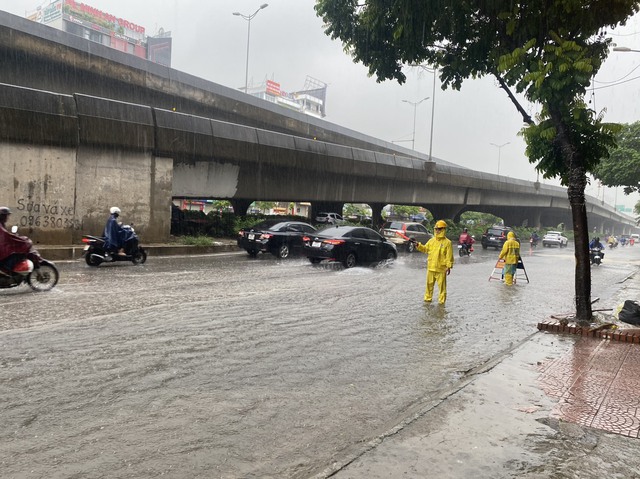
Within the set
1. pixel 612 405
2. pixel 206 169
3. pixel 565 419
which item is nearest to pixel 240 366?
pixel 565 419

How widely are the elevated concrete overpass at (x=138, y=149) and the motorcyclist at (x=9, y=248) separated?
7.39m

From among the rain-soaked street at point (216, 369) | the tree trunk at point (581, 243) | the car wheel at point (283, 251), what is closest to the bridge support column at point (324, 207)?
the car wheel at point (283, 251)

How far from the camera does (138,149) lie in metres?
19.8

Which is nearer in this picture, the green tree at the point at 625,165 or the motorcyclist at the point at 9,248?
the motorcyclist at the point at 9,248

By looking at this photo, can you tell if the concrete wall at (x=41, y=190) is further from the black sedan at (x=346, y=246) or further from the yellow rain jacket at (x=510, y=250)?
the yellow rain jacket at (x=510, y=250)

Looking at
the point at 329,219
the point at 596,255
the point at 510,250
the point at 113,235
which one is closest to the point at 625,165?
the point at 596,255

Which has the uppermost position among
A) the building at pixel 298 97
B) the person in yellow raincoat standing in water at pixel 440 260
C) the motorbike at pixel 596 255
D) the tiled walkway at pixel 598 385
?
the building at pixel 298 97

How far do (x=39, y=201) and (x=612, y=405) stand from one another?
16.7 metres

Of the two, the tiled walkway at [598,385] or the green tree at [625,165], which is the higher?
the green tree at [625,165]

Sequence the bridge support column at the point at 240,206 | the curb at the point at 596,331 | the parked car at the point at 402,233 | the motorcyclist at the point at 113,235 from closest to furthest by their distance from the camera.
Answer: the curb at the point at 596,331, the motorcyclist at the point at 113,235, the parked car at the point at 402,233, the bridge support column at the point at 240,206

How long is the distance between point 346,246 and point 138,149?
27.7 feet

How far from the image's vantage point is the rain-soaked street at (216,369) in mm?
3713

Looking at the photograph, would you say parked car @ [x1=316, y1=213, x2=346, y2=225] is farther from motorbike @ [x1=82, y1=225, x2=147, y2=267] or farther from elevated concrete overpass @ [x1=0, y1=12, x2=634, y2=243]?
motorbike @ [x1=82, y1=225, x2=147, y2=267]

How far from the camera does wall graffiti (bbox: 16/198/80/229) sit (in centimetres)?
1655
